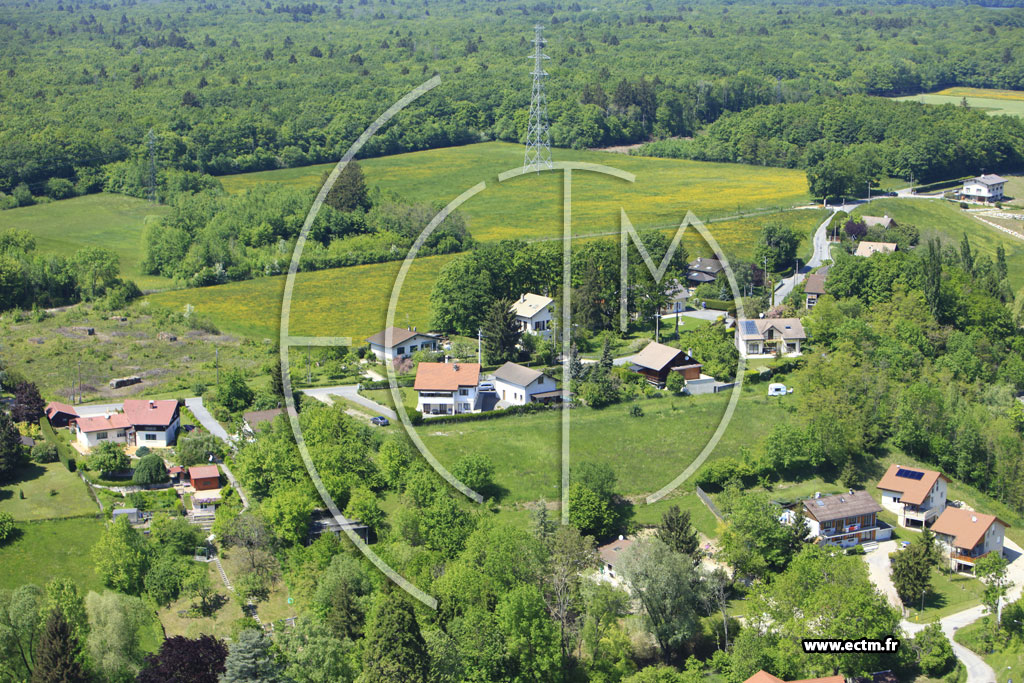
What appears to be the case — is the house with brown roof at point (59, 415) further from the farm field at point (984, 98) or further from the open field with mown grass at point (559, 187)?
the farm field at point (984, 98)

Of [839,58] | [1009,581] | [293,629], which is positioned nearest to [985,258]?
[1009,581]

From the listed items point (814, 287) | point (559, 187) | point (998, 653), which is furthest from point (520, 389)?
point (559, 187)

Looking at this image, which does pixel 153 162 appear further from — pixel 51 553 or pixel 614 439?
pixel 51 553

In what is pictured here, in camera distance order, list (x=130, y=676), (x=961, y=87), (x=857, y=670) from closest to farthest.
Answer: (x=130, y=676) < (x=857, y=670) < (x=961, y=87)

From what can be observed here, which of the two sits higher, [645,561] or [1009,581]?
[645,561]

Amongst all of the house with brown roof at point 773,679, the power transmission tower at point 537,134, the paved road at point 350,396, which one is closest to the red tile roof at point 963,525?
the house with brown roof at point 773,679

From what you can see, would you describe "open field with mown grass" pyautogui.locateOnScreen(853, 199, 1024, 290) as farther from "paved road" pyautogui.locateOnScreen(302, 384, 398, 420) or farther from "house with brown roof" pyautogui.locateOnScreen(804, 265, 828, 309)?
"paved road" pyautogui.locateOnScreen(302, 384, 398, 420)

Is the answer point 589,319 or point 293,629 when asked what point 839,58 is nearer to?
point 589,319
